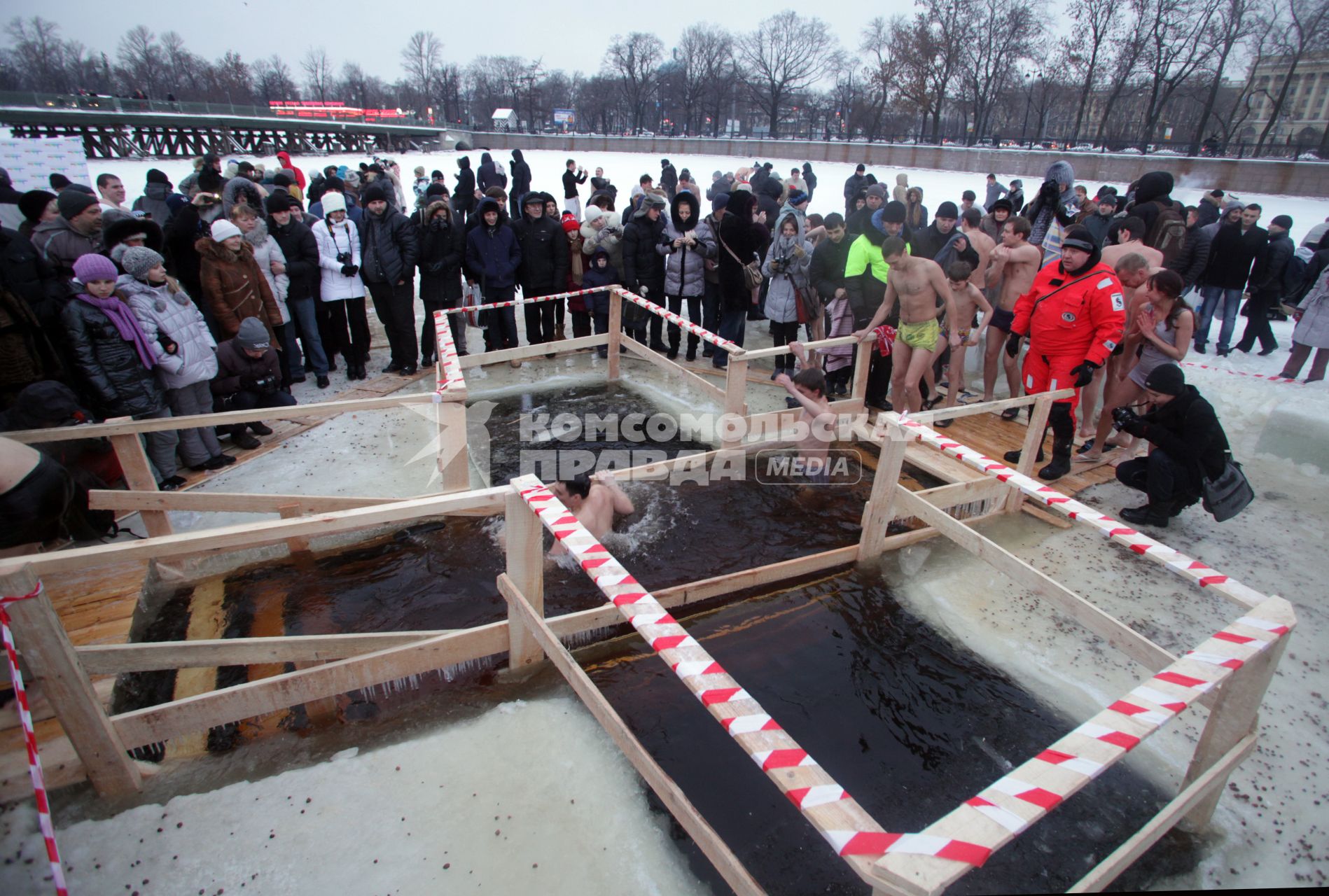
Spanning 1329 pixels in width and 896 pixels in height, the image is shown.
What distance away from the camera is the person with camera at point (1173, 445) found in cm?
461

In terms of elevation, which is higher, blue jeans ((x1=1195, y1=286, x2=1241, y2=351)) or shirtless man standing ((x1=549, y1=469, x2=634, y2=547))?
blue jeans ((x1=1195, y1=286, x2=1241, y2=351))

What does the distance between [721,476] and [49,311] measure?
5.24 meters

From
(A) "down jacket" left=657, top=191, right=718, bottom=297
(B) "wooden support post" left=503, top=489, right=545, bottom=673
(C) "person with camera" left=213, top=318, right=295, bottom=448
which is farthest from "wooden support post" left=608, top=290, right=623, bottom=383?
(B) "wooden support post" left=503, top=489, right=545, bottom=673

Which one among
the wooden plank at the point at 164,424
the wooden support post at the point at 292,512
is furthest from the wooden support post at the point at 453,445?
the wooden support post at the point at 292,512

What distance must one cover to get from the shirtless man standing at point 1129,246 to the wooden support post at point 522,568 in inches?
252

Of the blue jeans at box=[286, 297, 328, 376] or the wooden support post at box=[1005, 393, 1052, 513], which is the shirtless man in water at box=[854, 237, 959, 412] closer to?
the wooden support post at box=[1005, 393, 1052, 513]

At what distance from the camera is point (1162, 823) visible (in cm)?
233

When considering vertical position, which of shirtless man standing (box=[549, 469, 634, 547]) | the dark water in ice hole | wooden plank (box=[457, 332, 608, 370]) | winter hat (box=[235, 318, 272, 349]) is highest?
winter hat (box=[235, 318, 272, 349])

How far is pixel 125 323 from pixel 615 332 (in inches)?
174

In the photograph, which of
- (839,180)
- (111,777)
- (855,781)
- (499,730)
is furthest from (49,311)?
(839,180)

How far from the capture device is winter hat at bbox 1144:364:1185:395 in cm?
461

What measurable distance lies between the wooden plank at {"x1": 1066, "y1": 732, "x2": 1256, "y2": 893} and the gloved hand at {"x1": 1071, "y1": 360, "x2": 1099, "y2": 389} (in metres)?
3.38

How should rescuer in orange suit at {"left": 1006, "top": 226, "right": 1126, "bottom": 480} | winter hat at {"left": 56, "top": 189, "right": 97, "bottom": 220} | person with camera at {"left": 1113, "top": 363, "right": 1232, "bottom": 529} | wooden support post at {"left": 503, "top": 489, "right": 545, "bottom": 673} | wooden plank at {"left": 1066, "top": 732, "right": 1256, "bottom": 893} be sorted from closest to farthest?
wooden plank at {"left": 1066, "top": 732, "right": 1256, "bottom": 893} → wooden support post at {"left": 503, "top": 489, "right": 545, "bottom": 673} → person with camera at {"left": 1113, "top": 363, "right": 1232, "bottom": 529} → rescuer in orange suit at {"left": 1006, "top": 226, "right": 1126, "bottom": 480} → winter hat at {"left": 56, "top": 189, "right": 97, "bottom": 220}

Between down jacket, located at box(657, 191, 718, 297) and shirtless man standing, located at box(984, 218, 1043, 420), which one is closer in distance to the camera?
shirtless man standing, located at box(984, 218, 1043, 420)
